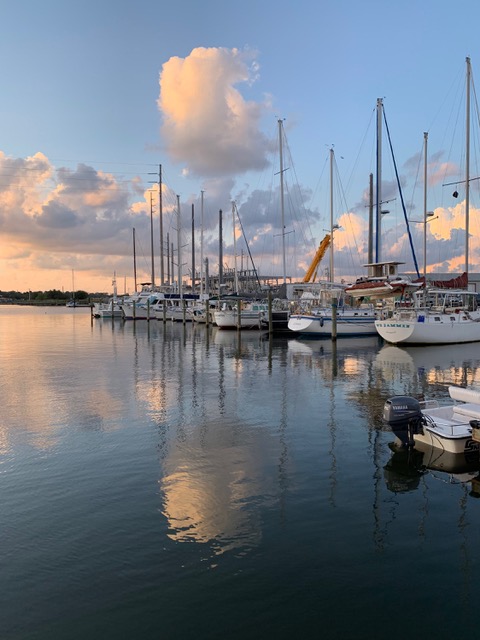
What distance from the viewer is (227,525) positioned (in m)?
8.20

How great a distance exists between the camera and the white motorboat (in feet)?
125

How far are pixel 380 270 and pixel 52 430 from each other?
39.6m

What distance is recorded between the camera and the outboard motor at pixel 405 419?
38.6 ft

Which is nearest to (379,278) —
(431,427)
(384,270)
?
(384,270)

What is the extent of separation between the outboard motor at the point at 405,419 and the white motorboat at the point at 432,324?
27333mm

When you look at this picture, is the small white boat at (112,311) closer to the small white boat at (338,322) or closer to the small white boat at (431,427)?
the small white boat at (338,322)

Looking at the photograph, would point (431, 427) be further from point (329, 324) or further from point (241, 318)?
point (241, 318)

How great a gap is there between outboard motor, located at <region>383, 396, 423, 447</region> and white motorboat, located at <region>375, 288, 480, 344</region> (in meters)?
27.3

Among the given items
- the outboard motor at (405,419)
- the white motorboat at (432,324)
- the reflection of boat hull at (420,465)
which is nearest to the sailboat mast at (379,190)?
the white motorboat at (432,324)

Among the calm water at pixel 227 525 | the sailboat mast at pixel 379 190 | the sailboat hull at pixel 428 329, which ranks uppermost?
the sailboat mast at pixel 379 190

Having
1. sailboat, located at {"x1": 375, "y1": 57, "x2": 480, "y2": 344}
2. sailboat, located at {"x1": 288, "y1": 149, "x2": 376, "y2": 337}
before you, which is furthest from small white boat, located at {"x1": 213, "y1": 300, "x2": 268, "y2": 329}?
sailboat, located at {"x1": 375, "y1": 57, "x2": 480, "y2": 344}

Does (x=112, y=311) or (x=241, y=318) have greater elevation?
(x=112, y=311)

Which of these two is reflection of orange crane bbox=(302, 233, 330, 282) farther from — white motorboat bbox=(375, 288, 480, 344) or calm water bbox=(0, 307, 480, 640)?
calm water bbox=(0, 307, 480, 640)

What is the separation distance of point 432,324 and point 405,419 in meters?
28.6
